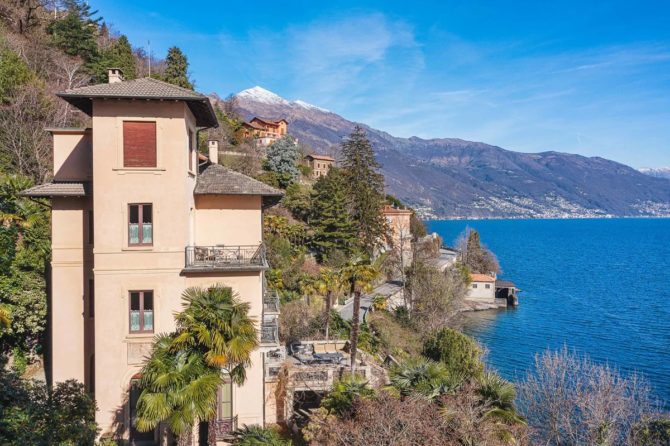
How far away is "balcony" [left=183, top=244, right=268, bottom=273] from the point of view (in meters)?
15.5

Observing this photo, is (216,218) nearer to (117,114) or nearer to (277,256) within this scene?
(117,114)

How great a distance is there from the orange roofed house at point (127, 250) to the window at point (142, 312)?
3cm

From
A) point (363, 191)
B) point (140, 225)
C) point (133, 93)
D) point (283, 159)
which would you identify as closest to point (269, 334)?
point (140, 225)

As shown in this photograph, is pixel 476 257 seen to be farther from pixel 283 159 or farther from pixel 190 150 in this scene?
pixel 190 150

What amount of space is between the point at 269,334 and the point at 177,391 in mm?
6227

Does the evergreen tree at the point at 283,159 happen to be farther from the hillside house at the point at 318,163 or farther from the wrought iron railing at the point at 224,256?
the wrought iron railing at the point at 224,256

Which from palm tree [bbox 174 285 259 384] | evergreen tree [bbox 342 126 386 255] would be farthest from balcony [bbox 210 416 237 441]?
evergreen tree [bbox 342 126 386 255]

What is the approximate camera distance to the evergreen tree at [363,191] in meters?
51.8

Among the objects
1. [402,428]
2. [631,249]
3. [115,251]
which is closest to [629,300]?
[402,428]

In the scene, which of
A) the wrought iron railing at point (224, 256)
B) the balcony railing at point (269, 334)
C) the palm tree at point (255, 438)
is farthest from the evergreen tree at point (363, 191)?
the palm tree at point (255, 438)

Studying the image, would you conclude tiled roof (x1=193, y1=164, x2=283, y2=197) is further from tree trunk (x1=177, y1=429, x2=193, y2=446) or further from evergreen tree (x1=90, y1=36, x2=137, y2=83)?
evergreen tree (x1=90, y1=36, x2=137, y2=83)

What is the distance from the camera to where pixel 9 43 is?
39906mm

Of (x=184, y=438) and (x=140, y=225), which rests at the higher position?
(x=140, y=225)

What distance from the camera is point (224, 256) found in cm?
1683
